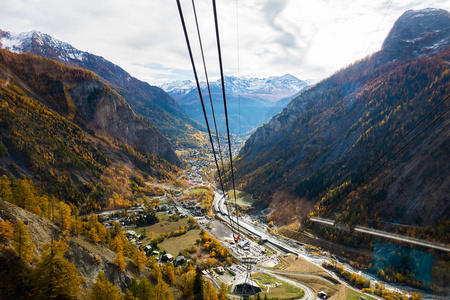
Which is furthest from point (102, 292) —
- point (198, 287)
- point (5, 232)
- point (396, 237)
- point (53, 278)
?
point (396, 237)

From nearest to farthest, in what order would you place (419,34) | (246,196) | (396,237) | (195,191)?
(396,237)
(246,196)
(419,34)
(195,191)

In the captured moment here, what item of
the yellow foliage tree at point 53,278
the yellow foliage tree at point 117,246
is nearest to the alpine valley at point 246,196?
the yellow foliage tree at point 53,278

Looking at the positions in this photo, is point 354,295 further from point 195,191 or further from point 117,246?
point 195,191

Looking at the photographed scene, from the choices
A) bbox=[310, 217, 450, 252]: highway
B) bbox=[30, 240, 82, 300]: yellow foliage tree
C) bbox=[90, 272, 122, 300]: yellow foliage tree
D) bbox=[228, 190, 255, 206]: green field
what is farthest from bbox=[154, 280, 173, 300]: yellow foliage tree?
bbox=[228, 190, 255, 206]: green field

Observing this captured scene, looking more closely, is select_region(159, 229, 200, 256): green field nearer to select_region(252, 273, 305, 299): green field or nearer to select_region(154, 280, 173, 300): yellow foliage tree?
select_region(252, 273, 305, 299): green field

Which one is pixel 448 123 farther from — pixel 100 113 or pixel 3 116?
pixel 100 113
